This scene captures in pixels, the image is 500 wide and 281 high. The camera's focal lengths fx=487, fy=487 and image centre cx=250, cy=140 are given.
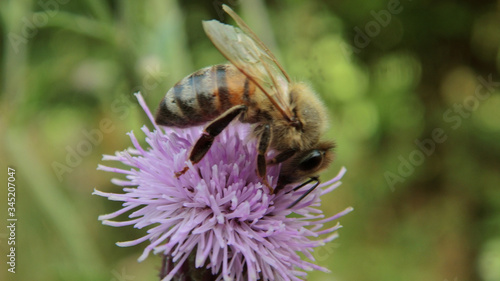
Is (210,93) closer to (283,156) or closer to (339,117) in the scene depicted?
(283,156)

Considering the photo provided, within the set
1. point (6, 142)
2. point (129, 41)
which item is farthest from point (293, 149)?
point (6, 142)

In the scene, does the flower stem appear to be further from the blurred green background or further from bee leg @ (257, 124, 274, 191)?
the blurred green background

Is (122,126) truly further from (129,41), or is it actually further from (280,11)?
(280,11)

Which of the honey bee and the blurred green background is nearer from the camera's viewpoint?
the honey bee

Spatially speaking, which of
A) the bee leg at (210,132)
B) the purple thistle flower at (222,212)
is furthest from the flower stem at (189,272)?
the bee leg at (210,132)

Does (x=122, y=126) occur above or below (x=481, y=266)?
above

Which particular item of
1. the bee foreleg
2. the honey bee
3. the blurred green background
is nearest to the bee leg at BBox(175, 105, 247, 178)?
the honey bee
